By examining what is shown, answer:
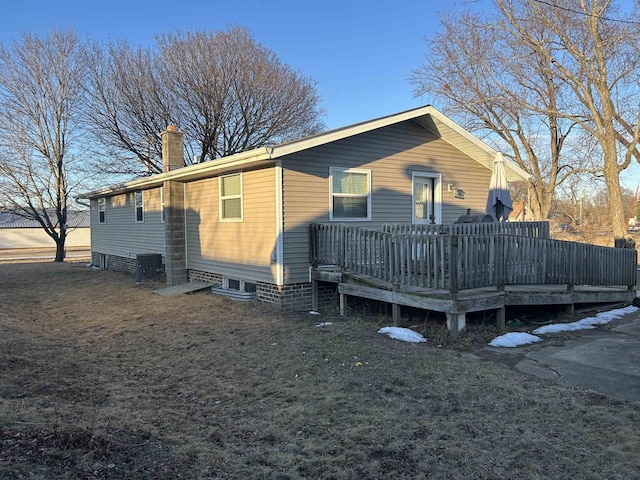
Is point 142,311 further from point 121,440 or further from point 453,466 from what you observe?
point 453,466

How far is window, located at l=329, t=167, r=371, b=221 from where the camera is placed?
9398mm

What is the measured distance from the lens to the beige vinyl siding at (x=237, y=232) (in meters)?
8.94

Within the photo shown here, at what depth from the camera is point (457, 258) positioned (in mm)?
6480

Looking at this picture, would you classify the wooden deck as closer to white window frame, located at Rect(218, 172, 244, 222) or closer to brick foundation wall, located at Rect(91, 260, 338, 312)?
brick foundation wall, located at Rect(91, 260, 338, 312)

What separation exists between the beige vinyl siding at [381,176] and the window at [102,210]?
1246 centimetres

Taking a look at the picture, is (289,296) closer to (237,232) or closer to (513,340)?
(237,232)

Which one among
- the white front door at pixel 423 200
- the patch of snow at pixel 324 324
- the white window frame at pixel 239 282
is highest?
the white front door at pixel 423 200

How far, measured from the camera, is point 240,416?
4117 mm

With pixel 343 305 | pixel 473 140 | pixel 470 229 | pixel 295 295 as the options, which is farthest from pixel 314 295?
pixel 473 140

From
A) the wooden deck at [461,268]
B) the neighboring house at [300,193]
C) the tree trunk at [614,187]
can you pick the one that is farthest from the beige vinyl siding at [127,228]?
the tree trunk at [614,187]

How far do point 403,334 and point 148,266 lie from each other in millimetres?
8991

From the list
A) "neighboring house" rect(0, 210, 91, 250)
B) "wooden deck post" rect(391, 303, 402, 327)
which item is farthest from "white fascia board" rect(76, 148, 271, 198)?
"neighboring house" rect(0, 210, 91, 250)

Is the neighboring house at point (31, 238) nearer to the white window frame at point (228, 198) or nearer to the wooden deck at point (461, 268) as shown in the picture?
the white window frame at point (228, 198)

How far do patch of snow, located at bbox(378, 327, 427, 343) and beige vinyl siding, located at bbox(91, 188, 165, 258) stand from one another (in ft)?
28.7
